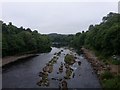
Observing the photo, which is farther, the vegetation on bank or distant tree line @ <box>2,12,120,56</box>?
distant tree line @ <box>2,12,120,56</box>

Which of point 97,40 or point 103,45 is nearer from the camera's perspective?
point 103,45

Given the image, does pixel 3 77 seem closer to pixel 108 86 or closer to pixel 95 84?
pixel 95 84

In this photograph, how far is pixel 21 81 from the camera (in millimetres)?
32062

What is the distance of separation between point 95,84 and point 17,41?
131 feet

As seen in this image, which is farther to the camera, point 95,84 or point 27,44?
point 27,44

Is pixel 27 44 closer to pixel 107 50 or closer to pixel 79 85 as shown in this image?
pixel 107 50

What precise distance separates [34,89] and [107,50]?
2631cm

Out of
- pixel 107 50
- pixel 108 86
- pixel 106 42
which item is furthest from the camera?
pixel 107 50

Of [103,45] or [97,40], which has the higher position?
[97,40]

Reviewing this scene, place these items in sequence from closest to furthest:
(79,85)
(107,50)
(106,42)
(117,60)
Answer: (79,85)
(117,60)
(106,42)
(107,50)

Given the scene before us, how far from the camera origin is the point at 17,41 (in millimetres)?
66500

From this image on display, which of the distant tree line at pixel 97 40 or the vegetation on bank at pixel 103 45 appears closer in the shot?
the vegetation on bank at pixel 103 45

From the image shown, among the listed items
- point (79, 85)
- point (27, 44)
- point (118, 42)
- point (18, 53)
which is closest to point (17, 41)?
point (18, 53)

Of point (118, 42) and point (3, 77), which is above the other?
point (118, 42)
